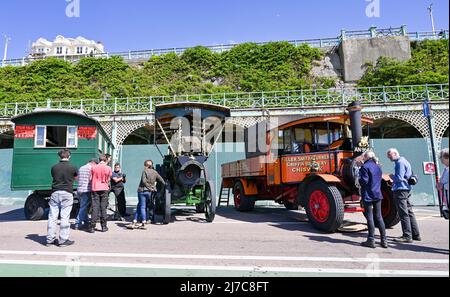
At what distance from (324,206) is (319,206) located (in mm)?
160

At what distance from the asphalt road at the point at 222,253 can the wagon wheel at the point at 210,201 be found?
2.50ft

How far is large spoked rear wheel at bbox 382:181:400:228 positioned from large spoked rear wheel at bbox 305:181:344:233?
59.4 inches

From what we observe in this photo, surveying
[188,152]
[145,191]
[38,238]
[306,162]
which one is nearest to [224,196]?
[188,152]

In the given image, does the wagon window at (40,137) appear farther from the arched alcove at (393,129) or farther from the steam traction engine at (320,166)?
the arched alcove at (393,129)

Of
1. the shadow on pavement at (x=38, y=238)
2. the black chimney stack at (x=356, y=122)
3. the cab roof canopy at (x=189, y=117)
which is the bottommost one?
the shadow on pavement at (x=38, y=238)

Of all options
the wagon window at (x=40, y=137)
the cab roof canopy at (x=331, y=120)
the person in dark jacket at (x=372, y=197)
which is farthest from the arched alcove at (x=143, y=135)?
the person in dark jacket at (x=372, y=197)

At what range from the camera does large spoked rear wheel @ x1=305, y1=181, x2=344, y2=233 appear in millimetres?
6055

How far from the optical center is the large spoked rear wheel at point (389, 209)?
672cm

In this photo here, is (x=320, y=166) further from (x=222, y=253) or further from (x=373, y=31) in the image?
(x=373, y=31)

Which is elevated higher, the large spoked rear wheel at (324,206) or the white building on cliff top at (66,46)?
the white building on cliff top at (66,46)

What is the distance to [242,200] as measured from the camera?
10.4 metres

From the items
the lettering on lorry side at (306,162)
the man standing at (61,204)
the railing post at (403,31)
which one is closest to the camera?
the man standing at (61,204)
